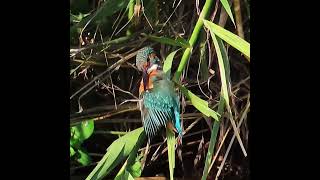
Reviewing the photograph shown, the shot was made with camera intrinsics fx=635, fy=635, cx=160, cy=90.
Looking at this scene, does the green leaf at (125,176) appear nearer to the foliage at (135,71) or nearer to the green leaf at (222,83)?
the foliage at (135,71)

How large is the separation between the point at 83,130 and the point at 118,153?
8cm

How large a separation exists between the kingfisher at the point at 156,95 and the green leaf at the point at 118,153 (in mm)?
48

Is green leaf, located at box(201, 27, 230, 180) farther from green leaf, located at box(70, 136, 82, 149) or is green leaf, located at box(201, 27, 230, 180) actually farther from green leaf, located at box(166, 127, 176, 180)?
green leaf, located at box(70, 136, 82, 149)

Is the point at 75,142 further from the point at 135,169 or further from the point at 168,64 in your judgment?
the point at 168,64

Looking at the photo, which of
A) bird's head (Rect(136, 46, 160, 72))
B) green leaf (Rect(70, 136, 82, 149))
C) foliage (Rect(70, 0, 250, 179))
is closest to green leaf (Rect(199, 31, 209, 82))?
foliage (Rect(70, 0, 250, 179))

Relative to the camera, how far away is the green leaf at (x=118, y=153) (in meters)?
0.96

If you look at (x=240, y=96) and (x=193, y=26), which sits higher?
(x=193, y=26)

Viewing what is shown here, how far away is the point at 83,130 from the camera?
102cm

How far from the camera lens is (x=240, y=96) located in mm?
1036
